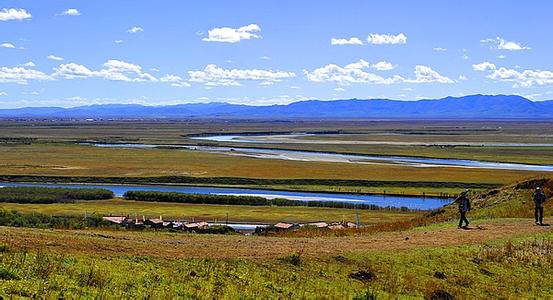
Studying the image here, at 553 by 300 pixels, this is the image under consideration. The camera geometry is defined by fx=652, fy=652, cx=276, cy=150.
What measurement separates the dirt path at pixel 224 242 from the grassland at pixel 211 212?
79.5ft

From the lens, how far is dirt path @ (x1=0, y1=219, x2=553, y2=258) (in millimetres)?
15123

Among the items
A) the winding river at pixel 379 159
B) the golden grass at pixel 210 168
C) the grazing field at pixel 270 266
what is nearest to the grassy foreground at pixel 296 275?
the grazing field at pixel 270 266

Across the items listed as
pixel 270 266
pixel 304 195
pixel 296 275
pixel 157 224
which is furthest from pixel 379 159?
pixel 296 275

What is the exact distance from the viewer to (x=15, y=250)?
43.8 feet

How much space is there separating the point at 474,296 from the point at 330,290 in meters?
3.60

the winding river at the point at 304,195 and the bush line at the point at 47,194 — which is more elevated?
the bush line at the point at 47,194

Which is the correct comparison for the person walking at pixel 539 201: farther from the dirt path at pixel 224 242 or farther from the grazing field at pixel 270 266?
the grazing field at pixel 270 266

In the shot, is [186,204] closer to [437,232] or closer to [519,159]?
[437,232]

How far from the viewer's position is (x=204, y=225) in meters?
35.2

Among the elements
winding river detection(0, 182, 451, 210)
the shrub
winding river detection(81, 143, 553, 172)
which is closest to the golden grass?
winding river detection(81, 143, 553, 172)

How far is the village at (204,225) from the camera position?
3073cm

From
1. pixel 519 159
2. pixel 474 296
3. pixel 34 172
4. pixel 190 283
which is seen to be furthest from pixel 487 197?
pixel 519 159

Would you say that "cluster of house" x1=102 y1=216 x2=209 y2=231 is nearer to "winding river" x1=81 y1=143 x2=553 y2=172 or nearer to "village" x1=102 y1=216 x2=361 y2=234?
"village" x1=102 y1=216 x2=361 y2=234

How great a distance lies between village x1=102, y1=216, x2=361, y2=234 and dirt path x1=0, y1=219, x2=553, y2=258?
7.16 metres
